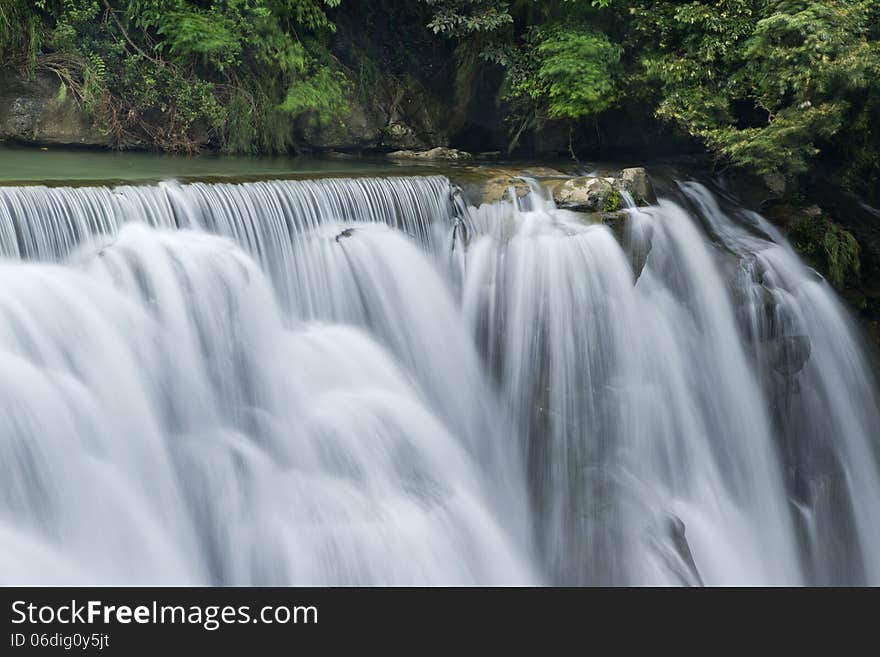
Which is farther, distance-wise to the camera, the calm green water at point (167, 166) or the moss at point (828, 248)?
the moss at point (828, 248)

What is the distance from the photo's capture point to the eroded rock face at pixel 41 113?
11430 mm

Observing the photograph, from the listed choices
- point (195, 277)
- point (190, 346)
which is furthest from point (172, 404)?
point (195, 277)

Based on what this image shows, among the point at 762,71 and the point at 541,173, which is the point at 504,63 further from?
the point at 762,71

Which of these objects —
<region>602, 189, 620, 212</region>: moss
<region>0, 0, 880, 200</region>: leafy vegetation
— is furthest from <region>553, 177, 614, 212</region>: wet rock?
<region>0, 0, 880, 200</region>: leafy vegetation

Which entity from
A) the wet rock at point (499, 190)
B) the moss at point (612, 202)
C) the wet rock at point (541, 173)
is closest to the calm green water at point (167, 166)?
the wet rock at point (499, 190)

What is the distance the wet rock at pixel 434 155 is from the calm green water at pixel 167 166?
1.51 feet

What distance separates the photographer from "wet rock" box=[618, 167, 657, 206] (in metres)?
9.36

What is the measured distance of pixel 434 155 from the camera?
1273 centimetres

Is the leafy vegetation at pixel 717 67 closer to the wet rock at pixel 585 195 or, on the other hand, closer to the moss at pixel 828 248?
the moss at pixel 828 248

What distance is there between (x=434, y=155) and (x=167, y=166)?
3.70 m

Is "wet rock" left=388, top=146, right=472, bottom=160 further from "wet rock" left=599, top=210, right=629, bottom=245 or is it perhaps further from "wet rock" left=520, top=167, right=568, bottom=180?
"wet rock" left=599, top=210, right=629, bottom=245

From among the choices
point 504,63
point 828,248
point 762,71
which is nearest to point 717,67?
point 762,71

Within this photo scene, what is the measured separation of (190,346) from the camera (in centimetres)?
707

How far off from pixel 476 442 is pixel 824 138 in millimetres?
5802
